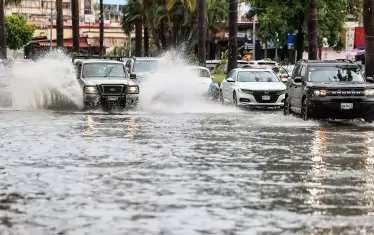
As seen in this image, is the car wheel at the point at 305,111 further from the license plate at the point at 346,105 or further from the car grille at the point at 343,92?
the license plate at the point at 346,105

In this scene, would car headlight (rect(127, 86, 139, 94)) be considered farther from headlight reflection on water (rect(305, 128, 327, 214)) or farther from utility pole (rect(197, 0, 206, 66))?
utility pole (rect(197, 0, 206, 66))

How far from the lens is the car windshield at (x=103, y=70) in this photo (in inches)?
1131

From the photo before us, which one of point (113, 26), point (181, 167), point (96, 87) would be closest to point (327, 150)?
point (181, 167)

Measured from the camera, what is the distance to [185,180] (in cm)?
1204

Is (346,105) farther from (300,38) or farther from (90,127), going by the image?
(300,38)

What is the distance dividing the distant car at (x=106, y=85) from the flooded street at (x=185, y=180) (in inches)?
232

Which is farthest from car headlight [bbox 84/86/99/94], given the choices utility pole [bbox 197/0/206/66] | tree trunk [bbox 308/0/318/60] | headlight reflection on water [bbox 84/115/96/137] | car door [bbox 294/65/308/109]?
utility pole [bbox 197/0/206/66]

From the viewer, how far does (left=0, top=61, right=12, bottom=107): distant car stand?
2991 cm

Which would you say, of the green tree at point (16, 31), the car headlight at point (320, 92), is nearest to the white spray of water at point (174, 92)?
the car headlight at point (320, 92)

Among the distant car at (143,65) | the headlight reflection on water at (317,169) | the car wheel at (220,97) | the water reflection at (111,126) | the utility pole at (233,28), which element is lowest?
the car wheel at (220,97)

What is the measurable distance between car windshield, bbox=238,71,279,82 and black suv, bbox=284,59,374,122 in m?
6.06

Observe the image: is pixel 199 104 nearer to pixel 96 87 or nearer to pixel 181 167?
pixel 96 87

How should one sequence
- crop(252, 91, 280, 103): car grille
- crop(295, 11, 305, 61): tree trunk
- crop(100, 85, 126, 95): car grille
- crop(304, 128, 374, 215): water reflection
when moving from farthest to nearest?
crop(295, 11, 305, 61): tree trunk < crop(252, 91, 280, 103): car grille < crop(100, 85, 126, 95): car grille < crop(304, 128, 374, 215): water reflection

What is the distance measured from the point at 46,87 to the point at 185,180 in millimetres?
19510
